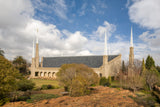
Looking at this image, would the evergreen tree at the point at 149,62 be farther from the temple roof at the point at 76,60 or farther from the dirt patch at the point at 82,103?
the dirt patch at the point at 82,103

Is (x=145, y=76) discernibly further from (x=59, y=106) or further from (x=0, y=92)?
(x=0, y=92)

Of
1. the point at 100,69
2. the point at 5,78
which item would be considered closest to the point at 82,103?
the point at 5,78

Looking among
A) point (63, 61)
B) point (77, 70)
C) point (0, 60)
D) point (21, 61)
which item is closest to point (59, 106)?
point (0, 60)

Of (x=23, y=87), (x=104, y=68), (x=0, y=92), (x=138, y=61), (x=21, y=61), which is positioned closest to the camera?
(x=0, y=92)

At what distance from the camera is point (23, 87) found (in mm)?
21094

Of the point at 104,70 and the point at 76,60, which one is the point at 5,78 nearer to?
the point at 104,70

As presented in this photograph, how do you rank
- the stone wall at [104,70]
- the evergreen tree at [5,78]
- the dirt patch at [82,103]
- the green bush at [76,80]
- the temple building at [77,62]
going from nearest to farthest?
the evergreen tree at [5,78] < the dirt patch at [82,103] < the green bush at [76,80] < the stone wall at [104,70] < the temple building at [77,62]

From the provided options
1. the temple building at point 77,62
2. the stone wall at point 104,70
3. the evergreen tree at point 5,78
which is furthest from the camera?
the temple building at point 77,62

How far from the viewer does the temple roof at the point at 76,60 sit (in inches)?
1804

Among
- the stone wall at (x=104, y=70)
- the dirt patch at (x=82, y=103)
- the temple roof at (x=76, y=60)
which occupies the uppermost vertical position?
the temple roof at (x=76, y=60)

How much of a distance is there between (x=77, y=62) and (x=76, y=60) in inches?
67.8

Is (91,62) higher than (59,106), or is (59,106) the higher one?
(91,62)

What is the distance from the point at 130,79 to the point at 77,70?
10220 mm

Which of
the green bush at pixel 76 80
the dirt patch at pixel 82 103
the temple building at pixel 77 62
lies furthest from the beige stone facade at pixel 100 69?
the dirt patch at pixel 82 103
